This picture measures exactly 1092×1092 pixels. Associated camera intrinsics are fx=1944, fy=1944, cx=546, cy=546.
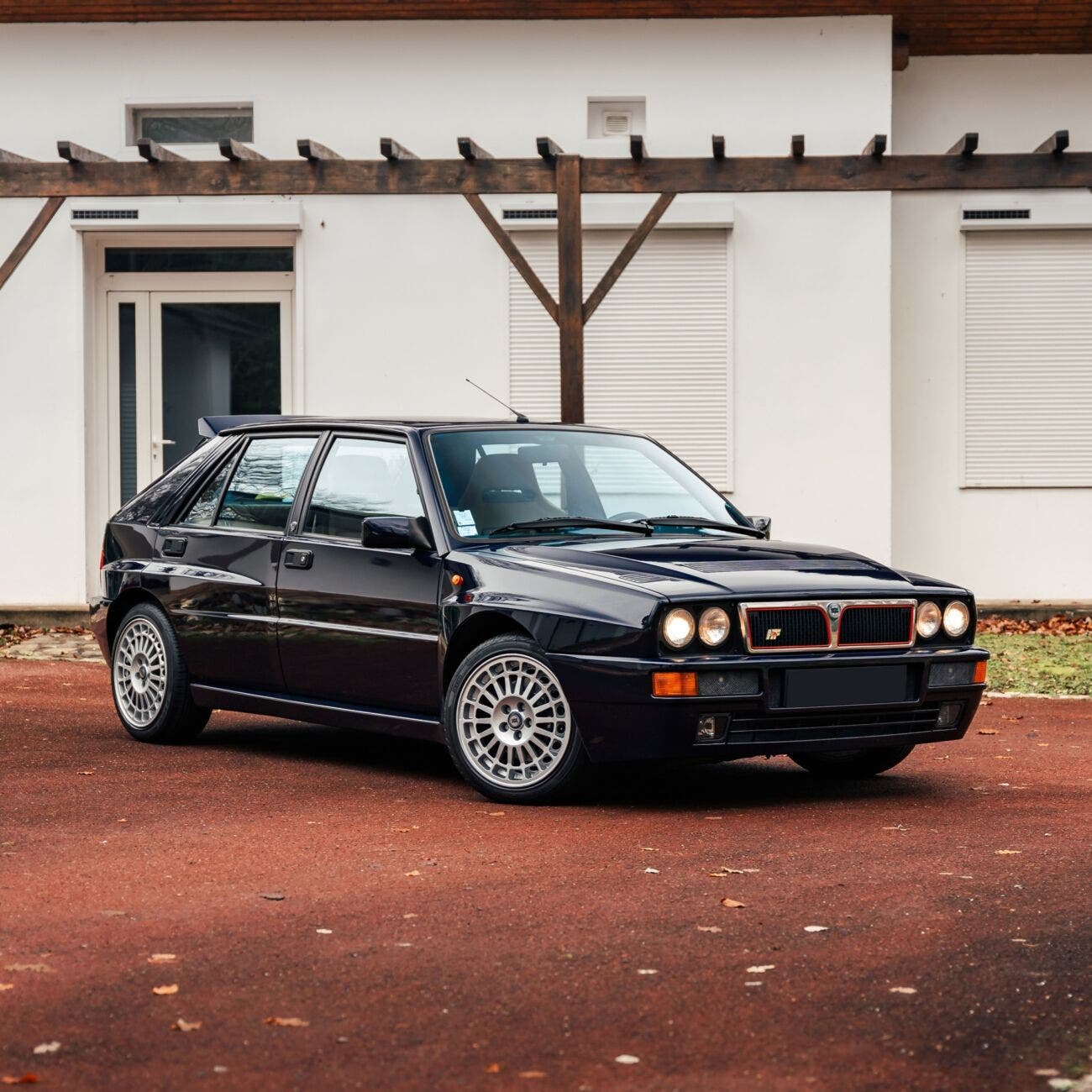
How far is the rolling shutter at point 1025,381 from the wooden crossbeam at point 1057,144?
347 cm

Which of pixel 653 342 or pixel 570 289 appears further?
pixel 653 342

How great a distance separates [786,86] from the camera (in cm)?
1727

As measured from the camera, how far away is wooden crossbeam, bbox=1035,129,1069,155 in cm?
1387

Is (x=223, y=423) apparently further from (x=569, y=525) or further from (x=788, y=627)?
(x=788, y=627)

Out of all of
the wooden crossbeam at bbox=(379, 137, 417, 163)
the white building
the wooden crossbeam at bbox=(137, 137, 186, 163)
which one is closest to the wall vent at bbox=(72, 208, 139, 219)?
the white building

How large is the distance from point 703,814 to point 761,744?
0.39 meters

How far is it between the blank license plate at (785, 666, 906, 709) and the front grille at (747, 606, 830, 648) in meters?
0.11

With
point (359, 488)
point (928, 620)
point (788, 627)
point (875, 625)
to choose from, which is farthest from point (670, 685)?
point (359, 488)

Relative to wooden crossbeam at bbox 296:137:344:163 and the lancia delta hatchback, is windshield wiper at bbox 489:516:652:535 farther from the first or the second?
wooden crossbeam at bbox 296:137:344:163

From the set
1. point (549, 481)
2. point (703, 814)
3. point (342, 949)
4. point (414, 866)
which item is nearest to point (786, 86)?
point (549, 481)

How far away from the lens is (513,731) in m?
7.30

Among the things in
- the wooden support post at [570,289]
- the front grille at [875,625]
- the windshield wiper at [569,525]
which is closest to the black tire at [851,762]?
the front grille at [875,625]

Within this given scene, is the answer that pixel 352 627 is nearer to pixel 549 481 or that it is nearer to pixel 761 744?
pixel 549 481

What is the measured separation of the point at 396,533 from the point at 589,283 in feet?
→ 32.7
